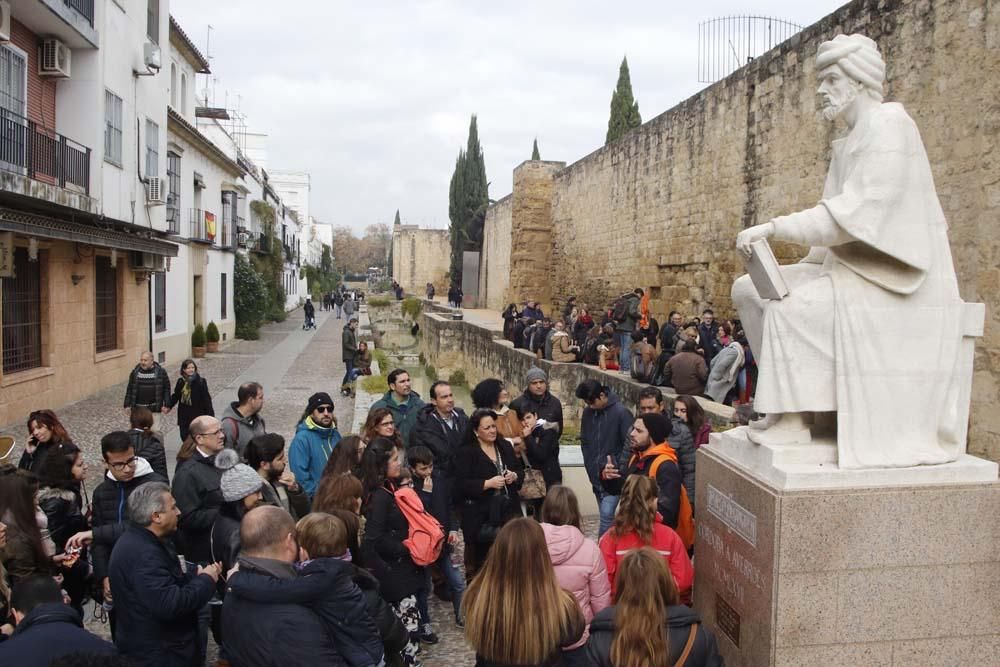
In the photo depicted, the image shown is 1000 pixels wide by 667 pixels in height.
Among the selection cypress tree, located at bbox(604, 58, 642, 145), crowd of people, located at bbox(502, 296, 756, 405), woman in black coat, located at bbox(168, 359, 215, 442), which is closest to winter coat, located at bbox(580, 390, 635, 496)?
crowd of people, located at bbox(502, 296, 756, 405)

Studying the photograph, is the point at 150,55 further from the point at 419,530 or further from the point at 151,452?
the point at 419,530

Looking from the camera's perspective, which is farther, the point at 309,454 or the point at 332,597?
the point at 309,454

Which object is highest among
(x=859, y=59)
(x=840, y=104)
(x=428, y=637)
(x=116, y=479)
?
(x=859, y=59)

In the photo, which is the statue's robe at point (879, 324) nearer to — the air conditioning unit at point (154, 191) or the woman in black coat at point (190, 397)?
the woman in black coat at point (190, 397)

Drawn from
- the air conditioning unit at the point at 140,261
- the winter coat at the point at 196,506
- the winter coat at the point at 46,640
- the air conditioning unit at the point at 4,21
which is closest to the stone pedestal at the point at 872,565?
the winter coat at the point at 46,640

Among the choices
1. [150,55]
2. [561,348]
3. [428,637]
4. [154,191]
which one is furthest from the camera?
[154,191]

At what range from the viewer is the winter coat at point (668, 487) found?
164 inches

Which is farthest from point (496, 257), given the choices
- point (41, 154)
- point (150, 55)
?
point (41, 154)

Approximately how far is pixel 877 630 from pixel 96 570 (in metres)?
3.42

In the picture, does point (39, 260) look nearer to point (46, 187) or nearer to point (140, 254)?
point (46, 187)

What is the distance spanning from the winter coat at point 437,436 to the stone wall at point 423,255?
52.6 metres

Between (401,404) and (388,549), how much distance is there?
2.52 m

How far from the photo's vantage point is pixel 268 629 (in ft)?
8.98

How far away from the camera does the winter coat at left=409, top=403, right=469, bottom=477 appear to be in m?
5.55
